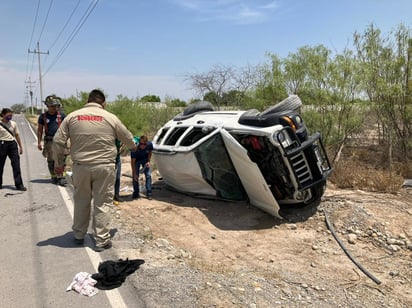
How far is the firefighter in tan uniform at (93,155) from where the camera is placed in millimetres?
4574

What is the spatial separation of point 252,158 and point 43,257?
3579 mm

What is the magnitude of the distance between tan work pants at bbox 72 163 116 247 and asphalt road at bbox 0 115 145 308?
305 mm

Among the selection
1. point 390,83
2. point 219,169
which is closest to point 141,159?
point 219,169

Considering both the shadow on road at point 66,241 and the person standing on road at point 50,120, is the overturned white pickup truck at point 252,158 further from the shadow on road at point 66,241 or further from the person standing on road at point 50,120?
the person standing on road at point 50,120

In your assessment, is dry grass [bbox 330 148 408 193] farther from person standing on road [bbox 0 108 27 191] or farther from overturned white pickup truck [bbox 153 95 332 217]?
person standing on road [bbox 0 108 27 191]

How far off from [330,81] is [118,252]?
9.17 metres

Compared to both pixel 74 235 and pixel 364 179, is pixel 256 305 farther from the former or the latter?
pixel 364 179

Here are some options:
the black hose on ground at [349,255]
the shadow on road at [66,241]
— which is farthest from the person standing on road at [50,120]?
the black hose on ground at [349,255]

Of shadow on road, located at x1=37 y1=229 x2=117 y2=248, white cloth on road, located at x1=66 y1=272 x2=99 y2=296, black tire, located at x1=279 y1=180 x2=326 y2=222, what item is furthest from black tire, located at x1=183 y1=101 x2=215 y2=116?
white cloth on road, located at x1=66 y1=272 x2=99 y2=296

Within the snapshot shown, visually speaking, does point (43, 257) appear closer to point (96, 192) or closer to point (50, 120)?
point (96, 192)

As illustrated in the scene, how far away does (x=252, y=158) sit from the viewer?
20.9 ft

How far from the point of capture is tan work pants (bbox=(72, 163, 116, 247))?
4629mm

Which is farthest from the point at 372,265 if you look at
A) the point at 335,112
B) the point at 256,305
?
the point at 335,112

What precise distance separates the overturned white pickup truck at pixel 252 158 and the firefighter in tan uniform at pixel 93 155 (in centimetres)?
209
